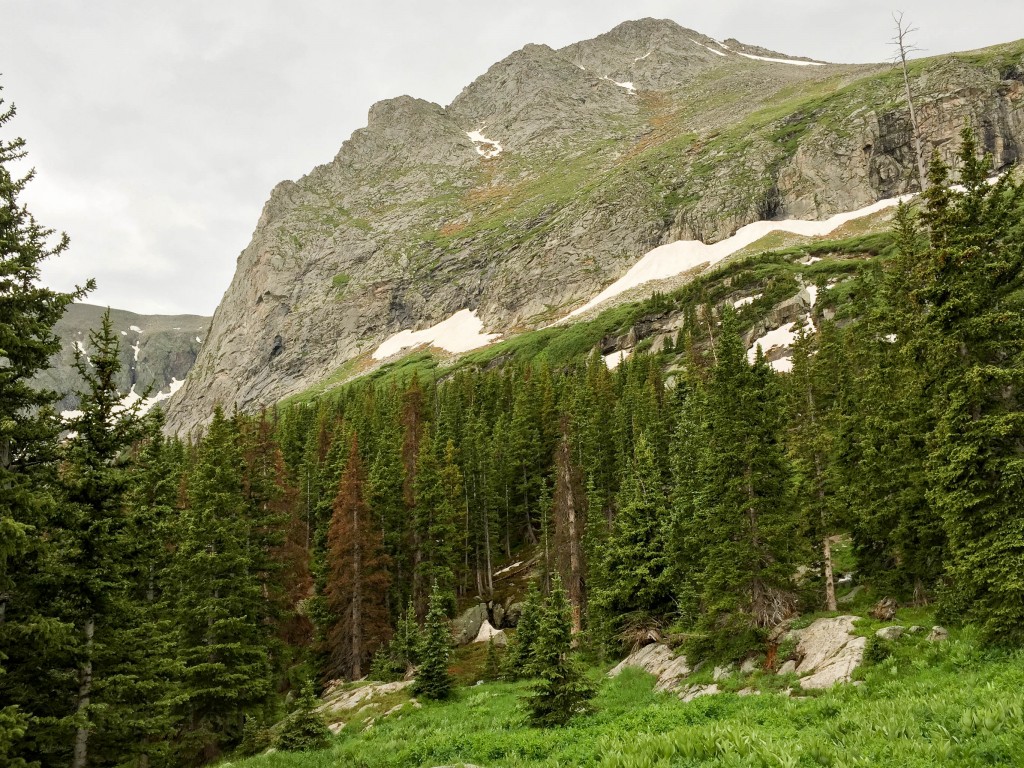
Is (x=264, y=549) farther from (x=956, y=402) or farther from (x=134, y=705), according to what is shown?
(x=956, y=402)

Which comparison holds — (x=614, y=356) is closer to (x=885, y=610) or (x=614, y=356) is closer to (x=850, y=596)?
(x=850, y=596)

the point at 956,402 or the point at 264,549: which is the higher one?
the point at 956,402

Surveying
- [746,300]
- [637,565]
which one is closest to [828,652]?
[637,565]

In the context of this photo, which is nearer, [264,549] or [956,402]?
[956,402]

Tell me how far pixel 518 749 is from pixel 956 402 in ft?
49.9

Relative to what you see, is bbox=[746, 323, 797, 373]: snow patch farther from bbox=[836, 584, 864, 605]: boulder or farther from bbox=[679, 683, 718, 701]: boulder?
bbox=[679, 683, 718, 701]: boulder

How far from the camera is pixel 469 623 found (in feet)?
137

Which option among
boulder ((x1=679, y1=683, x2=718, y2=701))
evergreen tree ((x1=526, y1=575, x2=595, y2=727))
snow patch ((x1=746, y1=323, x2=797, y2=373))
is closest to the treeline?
boulder ((x1=679, y1=683, x2=718, y2=701))

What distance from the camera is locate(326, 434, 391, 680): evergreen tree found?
36125mm

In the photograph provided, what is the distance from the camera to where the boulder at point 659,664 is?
2288 centimetres

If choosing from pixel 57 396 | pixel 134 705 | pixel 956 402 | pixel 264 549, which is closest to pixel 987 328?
pixel 956 402

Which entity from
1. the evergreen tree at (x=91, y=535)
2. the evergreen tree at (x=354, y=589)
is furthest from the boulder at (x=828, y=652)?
the evergreen tree at (x=354, y=589)

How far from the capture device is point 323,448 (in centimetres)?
6594

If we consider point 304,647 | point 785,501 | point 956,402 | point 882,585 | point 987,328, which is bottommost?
point 304,647
